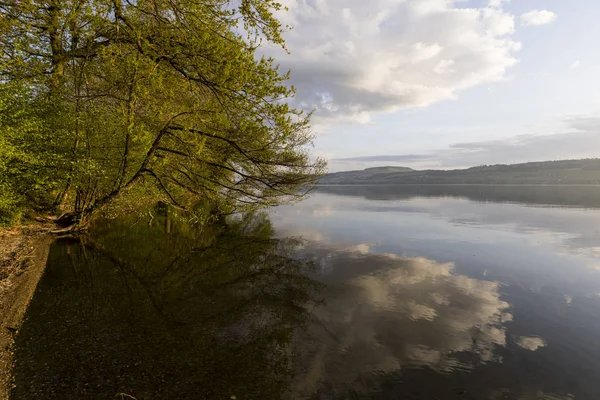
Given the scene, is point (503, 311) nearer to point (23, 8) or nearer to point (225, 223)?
point (23, 8)

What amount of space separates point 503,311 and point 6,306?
70.5 feet

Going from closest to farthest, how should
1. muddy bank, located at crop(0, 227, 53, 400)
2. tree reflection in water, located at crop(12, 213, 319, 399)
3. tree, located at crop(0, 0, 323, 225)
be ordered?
tree reflection in water, located at crop(12, 213, 319, 399), muddy bank, located at crop(0, 227, 53, 400), tree, located at crop(0, 0, 323, 225)

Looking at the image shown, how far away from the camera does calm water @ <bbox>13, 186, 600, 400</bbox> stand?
8.76 meters

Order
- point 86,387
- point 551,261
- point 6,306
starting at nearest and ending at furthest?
point 86,387, point 6,306, point 551,261

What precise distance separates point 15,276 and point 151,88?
11.0 m

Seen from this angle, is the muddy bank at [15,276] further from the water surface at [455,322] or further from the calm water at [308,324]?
the water surface at [455,322]

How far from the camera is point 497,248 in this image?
87.2 feet

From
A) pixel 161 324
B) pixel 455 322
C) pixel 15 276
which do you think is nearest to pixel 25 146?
pixel 15 276

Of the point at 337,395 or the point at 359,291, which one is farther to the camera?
the point at 359,291

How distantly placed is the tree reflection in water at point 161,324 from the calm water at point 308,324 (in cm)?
6

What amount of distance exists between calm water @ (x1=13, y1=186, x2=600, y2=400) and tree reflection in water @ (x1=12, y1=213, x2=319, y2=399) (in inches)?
2.3

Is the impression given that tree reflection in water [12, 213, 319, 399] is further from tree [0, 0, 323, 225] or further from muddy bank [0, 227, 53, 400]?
tree [0, 0, 323, 225]

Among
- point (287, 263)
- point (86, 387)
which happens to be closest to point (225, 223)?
point (287, 263)

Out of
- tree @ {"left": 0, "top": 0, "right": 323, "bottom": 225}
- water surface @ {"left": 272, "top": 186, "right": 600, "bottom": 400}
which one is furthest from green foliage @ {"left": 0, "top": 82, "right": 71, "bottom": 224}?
water surface @ {"left": 272, "top": 186, "right": 600, "bottom": 400}
